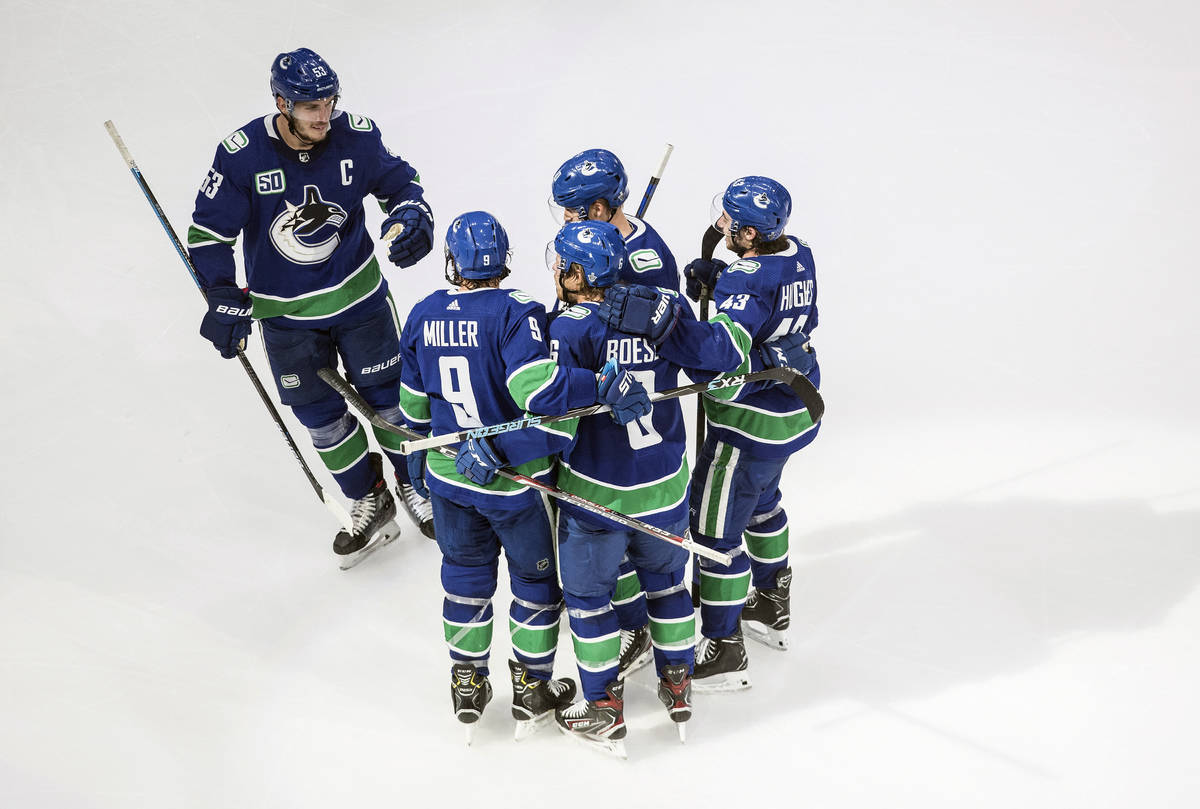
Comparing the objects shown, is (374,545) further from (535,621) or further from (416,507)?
(535,621)

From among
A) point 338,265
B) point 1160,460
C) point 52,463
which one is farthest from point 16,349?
point 1160,460

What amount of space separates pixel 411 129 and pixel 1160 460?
4365mm

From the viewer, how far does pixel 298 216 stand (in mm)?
3982

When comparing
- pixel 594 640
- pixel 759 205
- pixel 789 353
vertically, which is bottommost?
pixel 594 640

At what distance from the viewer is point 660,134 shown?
6.61 m

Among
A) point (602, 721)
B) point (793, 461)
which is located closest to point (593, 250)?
point (602, 721)

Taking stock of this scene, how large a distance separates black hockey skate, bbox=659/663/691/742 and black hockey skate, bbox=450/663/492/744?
565 millimetres

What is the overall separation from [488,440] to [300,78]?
4.83ft

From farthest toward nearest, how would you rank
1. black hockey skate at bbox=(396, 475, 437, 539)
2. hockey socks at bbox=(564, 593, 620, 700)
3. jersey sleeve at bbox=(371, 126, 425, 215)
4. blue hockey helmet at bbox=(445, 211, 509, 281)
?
black hockey skate at bbox=(396, 475, 437, 539)
jersey sleeve at bbox=(371, 126, 425, 215)
hockey socks at bbox=(564, 593, 620, 700)
blue hockey helmet at bbox=(445, 211, 509, 281)

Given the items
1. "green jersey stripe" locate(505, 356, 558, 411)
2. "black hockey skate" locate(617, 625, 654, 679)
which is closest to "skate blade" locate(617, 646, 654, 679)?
"black hockey skate" locate(617, 625, 654, 679)

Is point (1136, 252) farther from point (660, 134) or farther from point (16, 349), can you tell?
point (16, 349)

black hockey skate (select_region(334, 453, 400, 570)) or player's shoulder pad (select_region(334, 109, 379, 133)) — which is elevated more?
player's shoulder pad (select_region(334, 109, 379, 133))

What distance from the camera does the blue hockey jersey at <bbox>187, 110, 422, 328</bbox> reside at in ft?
12.7

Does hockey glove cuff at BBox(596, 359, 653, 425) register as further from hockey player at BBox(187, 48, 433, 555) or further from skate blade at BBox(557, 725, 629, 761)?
hockey player at BBox(187, 48, 433, 555)
